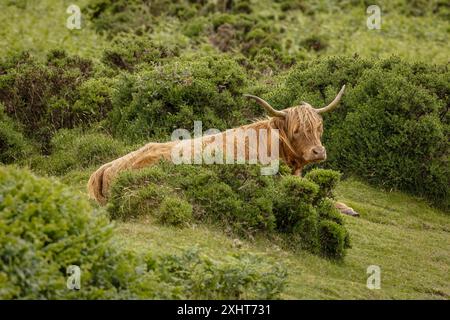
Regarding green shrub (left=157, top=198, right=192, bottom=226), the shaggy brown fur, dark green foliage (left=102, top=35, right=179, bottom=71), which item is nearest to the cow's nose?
the shaggy brown fur

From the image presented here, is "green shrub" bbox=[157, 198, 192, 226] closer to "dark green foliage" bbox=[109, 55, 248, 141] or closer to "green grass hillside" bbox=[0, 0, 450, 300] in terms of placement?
"green grass hillside" bbox=[0, 0, 450, 300]

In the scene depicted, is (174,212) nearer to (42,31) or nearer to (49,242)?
(49,242)

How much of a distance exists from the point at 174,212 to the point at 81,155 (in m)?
5.80

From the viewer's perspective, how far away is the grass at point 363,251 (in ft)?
33.0

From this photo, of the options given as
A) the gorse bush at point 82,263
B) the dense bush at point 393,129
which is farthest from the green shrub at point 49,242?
the dense bush at point 393,129

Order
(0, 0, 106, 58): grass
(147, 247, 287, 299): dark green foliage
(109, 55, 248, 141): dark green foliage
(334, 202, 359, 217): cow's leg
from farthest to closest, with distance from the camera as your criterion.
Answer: (0, 0, 106, 58): grass
(109, 55, 248, 141): dark green foliage
(334, 202, 359, 217): cow's leg
(147, 247, 287, 299): dark green foliage

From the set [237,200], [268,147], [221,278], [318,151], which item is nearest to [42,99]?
[268,147]

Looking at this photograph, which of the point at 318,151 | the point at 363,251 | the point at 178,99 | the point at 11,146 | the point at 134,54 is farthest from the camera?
the point at 134,54

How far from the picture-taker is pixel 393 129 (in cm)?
1695

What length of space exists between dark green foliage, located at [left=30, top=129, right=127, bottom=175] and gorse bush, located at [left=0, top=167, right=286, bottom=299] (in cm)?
719

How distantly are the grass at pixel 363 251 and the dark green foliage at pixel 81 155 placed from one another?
4.14 metres

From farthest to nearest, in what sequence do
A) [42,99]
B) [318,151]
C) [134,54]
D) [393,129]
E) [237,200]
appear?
1. [134,54]
2. [42,99]
3. [393,129]
4. [318,151]
5. [237,200]

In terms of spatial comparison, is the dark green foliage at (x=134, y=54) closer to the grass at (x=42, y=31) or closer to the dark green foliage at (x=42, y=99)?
the dark green foliage at (x=42, y=99)

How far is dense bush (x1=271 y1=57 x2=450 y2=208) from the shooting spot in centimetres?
1664
